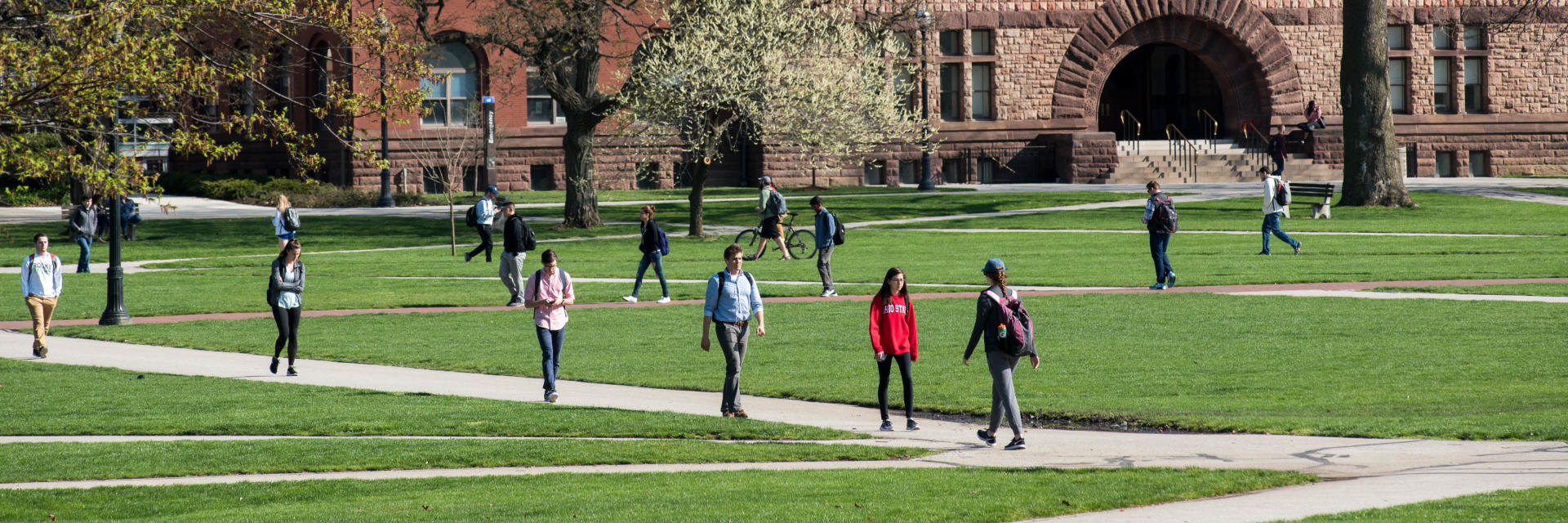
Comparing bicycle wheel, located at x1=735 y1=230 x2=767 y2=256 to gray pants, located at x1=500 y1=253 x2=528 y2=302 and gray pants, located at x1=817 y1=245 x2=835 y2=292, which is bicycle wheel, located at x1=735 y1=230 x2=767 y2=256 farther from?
gray pants, located at x1=500 y1=253 x2=528 y2=302

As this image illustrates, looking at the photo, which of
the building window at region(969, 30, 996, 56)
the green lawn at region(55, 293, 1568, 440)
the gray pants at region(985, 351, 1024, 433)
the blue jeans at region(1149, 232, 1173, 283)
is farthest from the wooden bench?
the gray pants at region(985, 351, 1024, 433)

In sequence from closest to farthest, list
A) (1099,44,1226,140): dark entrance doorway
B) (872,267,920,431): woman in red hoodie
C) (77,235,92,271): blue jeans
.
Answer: (872,267,920,431): woman in red hoodie, (77,235,92,271): blue jeans, (1099,44,1226,140): dark entrance doorway

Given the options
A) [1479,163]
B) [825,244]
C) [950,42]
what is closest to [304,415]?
[825,244]

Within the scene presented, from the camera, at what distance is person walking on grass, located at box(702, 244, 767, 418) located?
12766 mm

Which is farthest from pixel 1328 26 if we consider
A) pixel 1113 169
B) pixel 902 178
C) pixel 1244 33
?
pixel 902 178

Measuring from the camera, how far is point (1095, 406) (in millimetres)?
12992

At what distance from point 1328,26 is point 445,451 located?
151 ft

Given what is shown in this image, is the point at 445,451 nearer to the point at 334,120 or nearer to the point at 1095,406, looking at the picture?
the point at 1095,406

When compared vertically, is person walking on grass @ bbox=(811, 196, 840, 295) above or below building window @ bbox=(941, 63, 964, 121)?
below

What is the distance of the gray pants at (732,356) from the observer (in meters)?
12.7

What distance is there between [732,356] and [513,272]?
9.54 metres

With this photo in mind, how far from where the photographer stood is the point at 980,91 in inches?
1986

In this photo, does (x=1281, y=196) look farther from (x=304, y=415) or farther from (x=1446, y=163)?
(x=1446, y=163)

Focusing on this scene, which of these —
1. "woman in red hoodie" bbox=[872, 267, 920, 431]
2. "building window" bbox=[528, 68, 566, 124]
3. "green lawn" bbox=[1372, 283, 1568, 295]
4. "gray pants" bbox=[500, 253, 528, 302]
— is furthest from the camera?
"building window" bbox=[528, 68, 566, 124]
